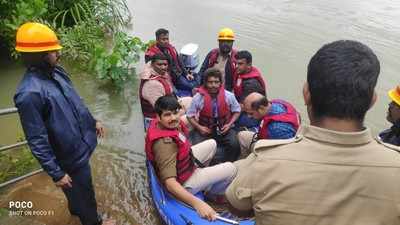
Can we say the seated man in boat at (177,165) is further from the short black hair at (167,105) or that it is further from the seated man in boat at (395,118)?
the seated man in boat at (395,118)

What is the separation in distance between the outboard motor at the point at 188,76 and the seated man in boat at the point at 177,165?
2263 mm

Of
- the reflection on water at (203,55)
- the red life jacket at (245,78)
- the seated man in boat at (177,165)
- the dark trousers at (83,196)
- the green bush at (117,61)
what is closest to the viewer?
the dark trousers at (83,196)

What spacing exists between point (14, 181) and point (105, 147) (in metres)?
1.54

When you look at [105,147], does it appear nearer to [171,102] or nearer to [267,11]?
[171,102]

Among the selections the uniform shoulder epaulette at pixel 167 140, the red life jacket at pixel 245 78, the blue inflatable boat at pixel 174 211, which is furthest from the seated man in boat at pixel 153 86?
the uniform shoulder epaulette at pixel 167 140

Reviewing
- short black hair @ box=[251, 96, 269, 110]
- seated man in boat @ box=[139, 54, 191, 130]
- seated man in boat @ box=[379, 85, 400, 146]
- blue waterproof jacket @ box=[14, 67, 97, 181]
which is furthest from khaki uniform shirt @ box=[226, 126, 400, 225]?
seated man in boat @ box=[139, 54, 191, 130]

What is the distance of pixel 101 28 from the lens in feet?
27.4

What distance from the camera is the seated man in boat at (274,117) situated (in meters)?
3.25

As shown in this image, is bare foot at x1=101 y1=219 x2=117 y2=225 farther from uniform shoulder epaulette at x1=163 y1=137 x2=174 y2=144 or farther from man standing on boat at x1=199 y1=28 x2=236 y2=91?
man standing on boat at x1=199 y1=28 x2=236 y2=91

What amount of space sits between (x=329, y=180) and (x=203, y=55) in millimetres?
7358

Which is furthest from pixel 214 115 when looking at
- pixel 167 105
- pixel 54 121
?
pixel 54 121

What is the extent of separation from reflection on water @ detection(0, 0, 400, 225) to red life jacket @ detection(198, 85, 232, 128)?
3.11ft

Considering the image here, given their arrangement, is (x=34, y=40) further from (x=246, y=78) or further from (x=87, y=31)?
(x=87, y=31)

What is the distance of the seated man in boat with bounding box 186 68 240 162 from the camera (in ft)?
13.3
